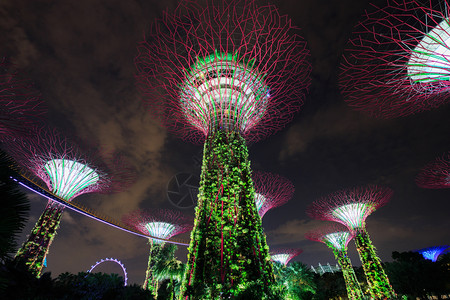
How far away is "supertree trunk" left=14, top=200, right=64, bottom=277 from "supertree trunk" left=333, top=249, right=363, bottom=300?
94.2 feet

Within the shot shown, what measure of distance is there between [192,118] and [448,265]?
164ft

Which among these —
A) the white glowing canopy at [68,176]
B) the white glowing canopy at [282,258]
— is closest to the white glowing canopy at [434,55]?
the white glowing canopy at [68,176]

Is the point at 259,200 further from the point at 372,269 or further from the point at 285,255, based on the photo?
the point at 285,255

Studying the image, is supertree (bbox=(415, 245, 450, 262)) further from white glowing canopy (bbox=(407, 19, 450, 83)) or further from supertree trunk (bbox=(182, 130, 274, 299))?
supertree trunk (bbox=(182, 130, 274, 299))

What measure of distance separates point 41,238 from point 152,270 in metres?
11.9

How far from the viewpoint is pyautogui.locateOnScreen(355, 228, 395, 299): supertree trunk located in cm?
1575

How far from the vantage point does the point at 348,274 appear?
906 inches

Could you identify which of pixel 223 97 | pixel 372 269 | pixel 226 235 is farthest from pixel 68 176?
pixel 372 269

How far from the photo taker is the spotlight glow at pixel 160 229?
26.5 m

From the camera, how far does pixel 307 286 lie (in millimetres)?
23891

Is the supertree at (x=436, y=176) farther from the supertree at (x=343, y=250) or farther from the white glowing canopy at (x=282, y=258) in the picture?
the white glowing canopy at (x=282, y=258)

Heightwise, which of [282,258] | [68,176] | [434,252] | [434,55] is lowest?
[282,258]

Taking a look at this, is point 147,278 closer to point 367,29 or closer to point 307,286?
point 307,286

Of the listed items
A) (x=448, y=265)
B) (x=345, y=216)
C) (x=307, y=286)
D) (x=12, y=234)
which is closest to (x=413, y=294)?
(x=448, y=265)
